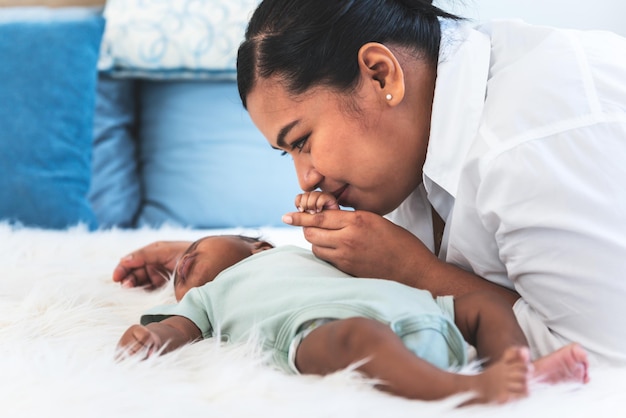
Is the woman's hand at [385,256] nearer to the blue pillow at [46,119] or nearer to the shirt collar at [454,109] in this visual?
the shirt collar at [454,109]

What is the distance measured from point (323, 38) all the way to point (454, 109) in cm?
22

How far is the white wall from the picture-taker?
7.80 feet

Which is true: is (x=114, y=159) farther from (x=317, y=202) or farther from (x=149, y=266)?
(x=317, y=202)

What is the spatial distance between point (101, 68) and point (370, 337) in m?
1.74

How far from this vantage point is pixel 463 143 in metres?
1.05

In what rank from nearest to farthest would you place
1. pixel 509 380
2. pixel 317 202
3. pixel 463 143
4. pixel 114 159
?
pixel 509 380 → pixel 463 143 → pixel 317 202 → pixel 114 159

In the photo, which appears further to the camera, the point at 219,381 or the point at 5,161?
the point at 5,161

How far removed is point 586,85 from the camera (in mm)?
980

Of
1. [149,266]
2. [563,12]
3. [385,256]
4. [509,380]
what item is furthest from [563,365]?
[563,12]

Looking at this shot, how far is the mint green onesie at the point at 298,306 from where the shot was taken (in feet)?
2.71

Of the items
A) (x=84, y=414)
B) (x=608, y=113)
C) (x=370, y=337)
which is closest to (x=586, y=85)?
(x=608, y=113)

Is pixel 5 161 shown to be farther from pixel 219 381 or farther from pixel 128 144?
pixel 219 381

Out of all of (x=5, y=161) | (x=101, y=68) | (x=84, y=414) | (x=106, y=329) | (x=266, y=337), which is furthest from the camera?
(x=101, y=68)

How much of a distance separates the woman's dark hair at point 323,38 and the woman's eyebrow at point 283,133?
0.16ft
